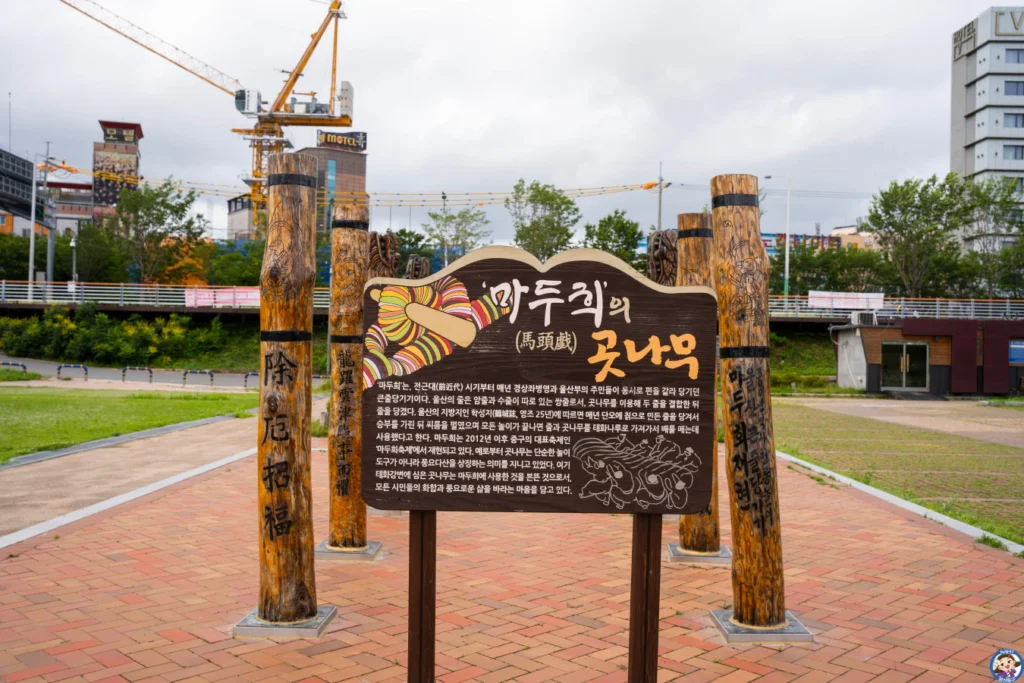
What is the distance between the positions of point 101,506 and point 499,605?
446cm

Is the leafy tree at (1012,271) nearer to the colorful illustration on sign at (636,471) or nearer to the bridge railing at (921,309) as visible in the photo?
the bridge railing at (921,309)

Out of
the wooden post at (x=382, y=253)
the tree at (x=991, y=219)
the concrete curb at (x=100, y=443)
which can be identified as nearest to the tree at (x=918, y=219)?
the tree at (x=991, y=219)

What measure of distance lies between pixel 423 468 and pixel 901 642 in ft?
9.54

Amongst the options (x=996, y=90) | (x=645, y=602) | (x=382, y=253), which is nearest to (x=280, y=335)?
(x=382, y=253)

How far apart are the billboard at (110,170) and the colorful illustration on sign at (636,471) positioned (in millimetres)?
76545

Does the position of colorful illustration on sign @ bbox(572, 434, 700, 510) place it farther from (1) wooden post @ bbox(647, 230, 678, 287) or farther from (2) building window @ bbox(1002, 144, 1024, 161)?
(2) building window @ bbox(1002, 144, 1024, 161)

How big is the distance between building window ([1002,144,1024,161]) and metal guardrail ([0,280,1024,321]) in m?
18.2

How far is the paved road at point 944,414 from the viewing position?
16342 mm

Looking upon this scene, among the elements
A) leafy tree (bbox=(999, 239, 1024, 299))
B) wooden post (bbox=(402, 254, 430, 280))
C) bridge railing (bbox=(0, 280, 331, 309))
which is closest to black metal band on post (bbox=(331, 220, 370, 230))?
wooden post (bbox=(402, 254, 430, 280))

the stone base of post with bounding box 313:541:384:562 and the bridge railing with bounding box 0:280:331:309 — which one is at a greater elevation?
the bridge railing with bounding box 0:280:331:309

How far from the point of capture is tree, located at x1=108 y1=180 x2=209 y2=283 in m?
43.5

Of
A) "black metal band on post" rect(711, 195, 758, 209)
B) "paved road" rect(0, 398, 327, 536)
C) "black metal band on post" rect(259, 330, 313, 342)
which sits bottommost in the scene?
"paved road" rect(0, 398, 327, 536)

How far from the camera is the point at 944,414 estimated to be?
70.9ft

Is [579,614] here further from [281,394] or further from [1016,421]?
[1016,421]
